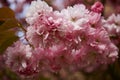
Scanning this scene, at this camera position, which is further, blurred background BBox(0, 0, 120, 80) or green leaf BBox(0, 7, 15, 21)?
blurred background BBox(0, 0, 120, 80)

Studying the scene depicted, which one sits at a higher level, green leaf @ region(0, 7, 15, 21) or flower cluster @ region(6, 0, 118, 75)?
green leaf @ region(0, 7, 15, 21)

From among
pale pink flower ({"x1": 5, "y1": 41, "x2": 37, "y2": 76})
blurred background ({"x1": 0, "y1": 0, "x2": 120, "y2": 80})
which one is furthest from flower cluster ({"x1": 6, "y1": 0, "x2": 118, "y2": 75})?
blurred background ({"x1": 0, "y1": 0, "x2": 120, "y2": 80})

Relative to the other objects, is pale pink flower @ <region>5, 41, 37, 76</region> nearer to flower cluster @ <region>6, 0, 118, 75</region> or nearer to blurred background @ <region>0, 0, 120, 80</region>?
flower cluster @ <region>6, 0, 118, 75</region>

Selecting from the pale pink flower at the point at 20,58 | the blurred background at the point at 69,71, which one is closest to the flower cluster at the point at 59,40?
the pale pink flower at the point at 20,58

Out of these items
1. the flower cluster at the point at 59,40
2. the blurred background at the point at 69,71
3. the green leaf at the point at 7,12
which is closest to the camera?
the flower cluster at the point at 59,40

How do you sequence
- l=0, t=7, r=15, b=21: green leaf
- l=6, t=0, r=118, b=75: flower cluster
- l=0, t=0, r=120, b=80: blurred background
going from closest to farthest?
l=6, t=0, r=118, b=75: flower cluster, l=0, t=7, r=15, b=21: green leaf, l=0, t=0, r=120, b=80: blurred background

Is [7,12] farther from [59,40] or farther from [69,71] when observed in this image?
[69,71]

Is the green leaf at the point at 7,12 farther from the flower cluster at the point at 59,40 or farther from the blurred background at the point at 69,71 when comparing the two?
the blurred background at the point at 69,71

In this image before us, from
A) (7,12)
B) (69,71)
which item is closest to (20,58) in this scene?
(7,12)

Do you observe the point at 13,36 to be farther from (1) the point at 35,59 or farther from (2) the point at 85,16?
(2) the point at 85,16
